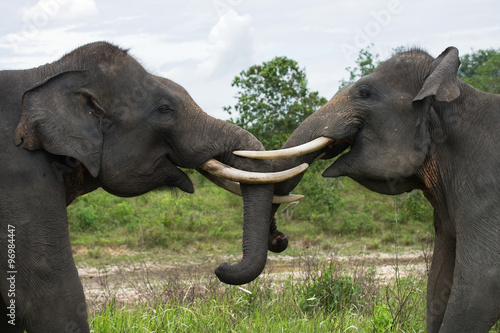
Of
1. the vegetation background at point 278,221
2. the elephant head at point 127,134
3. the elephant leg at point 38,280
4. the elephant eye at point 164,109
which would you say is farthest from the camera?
the vegetation background at point 278,221

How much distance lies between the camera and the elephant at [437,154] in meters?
4.11

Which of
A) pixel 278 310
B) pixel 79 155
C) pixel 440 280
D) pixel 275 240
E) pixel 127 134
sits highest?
pixel 127 134

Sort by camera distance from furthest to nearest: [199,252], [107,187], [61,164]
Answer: [199,252] → [107,187] → [61,164]

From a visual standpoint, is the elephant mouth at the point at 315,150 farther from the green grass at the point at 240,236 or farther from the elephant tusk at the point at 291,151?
the green grass at the point at 240,236

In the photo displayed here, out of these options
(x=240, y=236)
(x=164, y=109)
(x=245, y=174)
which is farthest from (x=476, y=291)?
(x=240, y=236)

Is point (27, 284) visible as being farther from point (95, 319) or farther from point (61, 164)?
point (95, 319)

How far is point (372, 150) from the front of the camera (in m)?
4.48

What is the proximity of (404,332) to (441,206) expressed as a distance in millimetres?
1392

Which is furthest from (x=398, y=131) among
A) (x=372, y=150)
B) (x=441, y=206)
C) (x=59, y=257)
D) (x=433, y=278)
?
(x=59, y=257)

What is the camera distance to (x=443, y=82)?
167 inches

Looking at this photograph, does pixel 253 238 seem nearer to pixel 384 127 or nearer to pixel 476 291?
pixel 384 127

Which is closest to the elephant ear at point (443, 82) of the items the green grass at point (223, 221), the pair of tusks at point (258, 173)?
the pair of tusks at point (258, 173)

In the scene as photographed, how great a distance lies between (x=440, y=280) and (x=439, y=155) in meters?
0.90

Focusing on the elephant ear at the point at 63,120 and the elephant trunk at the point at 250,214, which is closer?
the elephant ear at the point at 63,120
